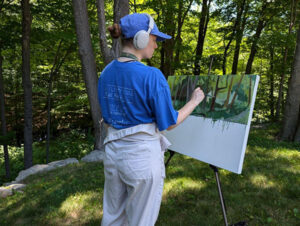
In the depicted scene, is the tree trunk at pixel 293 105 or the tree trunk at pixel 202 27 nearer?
the tree trunk at pixel 293 105

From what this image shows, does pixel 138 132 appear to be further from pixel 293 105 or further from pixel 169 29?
pixel 169 29

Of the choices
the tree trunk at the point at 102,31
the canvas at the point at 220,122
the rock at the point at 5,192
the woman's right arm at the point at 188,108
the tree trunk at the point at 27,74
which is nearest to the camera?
the woman's right arm at the point at 188,108

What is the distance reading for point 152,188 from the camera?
1.48 m

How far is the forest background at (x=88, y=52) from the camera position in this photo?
5566 millimetres

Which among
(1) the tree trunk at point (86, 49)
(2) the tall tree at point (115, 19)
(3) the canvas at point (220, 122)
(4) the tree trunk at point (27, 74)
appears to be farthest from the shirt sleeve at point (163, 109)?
(4) the tree trunk at point (27, 74)

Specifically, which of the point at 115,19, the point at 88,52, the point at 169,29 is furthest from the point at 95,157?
the point at 169,29

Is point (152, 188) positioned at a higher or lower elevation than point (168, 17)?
lower

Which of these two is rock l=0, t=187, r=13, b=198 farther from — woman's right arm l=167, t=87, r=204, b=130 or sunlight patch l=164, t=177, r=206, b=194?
woman's right arm l=167, t=87, r=204, b=130

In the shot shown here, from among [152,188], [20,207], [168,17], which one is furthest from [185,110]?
[168,17]

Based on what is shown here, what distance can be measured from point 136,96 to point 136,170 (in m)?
0.43

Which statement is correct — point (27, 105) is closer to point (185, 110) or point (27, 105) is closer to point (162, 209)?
point (162, 209)

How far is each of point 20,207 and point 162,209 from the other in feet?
6.44

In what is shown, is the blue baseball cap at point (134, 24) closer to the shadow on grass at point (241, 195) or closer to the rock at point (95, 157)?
the shadow on grass at point (241, 195)

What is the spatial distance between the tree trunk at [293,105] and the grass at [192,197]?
57.0 inches
